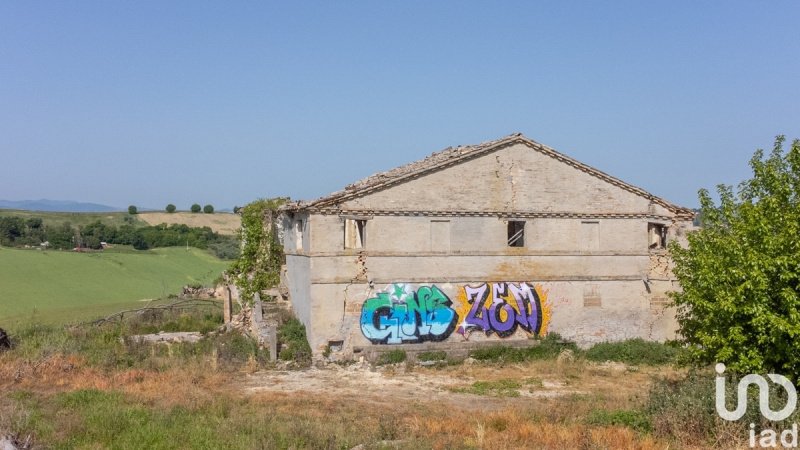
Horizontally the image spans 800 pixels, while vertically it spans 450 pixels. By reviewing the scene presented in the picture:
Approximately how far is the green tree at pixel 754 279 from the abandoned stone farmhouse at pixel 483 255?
9.98 metres

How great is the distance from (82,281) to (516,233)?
3342 centimetres

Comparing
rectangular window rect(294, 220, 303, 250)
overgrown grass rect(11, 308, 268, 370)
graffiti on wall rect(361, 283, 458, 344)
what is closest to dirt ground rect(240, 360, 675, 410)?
graffiti on wall rect(361, 283, 458, 344)

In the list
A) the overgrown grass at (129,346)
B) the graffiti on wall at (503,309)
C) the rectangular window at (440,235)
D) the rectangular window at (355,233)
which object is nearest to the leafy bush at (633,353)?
the graffiti on wall at (503,309)

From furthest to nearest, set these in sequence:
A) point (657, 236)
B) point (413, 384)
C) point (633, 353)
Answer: point (657, 236), point (633, 353), point (413, 384)

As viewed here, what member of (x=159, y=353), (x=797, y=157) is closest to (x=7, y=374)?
(x=159, y=353)

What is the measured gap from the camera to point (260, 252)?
28844mm

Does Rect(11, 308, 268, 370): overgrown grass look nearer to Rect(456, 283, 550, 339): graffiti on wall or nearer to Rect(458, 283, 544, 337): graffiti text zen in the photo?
Rect(456, 283, 550, 339): graffiti on wall

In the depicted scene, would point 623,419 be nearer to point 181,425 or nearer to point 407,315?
point 181,425

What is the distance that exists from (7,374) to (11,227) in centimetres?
5883

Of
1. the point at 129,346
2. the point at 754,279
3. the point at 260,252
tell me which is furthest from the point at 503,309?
the point at 129,346

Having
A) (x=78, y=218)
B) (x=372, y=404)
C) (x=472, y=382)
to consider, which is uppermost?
(x=78, y=218)

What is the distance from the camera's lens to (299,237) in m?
25.4

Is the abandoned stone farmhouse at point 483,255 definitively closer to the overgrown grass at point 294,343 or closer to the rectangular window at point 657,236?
the rectangular window at point 657,236

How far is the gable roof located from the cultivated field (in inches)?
2637
